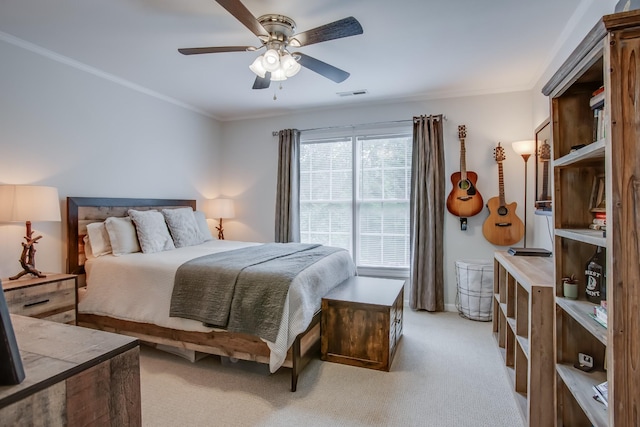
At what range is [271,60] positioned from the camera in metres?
2.19

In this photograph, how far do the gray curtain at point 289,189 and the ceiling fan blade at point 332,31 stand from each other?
2.37 metres

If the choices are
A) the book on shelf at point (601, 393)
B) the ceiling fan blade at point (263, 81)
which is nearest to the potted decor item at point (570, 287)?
the book on shelf at point (601, 393)

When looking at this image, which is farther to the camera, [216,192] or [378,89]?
[216,192]

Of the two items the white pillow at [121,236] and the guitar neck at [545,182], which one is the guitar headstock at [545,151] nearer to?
the guitar neck at [545,182]

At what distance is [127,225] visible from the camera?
10.4 ft

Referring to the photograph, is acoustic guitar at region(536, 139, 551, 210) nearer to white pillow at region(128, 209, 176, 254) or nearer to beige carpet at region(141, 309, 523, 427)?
beige carpet at region(141, 309, 523, 427)

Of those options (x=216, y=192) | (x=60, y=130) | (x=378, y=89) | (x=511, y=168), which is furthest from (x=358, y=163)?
(x=60, y=130)

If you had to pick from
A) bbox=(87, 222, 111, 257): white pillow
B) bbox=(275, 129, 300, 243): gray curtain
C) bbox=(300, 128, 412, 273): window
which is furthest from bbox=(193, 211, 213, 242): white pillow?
bbox=(300, 128, 412, 273): window

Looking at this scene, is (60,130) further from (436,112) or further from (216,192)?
(436,112)

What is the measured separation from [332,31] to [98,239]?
108 inches

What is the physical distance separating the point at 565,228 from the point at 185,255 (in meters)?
2.79

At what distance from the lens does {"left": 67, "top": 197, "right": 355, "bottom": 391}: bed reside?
2.17m

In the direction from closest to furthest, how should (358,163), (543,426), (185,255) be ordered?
(543,426) → (185,255) → (358,163)

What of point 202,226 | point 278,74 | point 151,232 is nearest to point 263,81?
point 278,74
